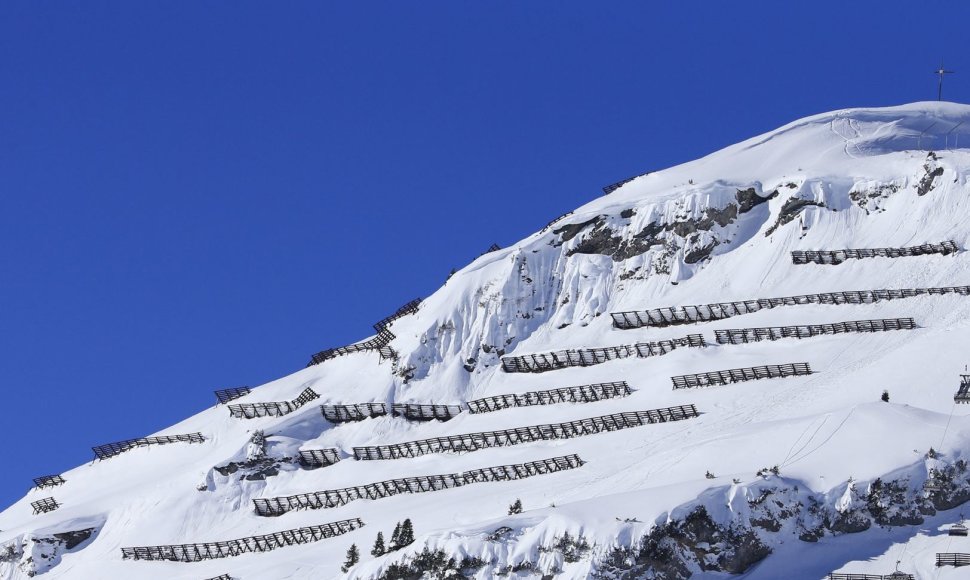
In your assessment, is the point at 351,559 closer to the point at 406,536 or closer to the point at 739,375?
the point at 406,536

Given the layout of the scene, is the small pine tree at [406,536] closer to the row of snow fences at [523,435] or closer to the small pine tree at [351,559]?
the small pine tree at [351,559]

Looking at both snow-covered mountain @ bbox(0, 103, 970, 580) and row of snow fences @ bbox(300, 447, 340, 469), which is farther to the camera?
row of snow fences @ bbox(300, 447, 340, 469)

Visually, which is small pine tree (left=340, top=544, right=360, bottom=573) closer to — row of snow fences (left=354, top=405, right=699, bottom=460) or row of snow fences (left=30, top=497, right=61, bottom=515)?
row of snow fences (left=354, top=405, right=699, bottom=460)

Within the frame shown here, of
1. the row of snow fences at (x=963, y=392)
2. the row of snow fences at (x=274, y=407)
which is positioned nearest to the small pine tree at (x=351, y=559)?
the row of snow fences at (x=274, y=407)

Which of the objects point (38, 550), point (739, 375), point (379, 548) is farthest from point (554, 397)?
point (38, 550)

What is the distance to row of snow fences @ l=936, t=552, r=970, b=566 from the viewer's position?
80.9 metres

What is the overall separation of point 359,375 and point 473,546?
4461 centimetres

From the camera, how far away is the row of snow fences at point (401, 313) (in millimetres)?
137250

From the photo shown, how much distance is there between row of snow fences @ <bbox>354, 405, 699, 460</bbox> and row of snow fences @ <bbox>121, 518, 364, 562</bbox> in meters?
11.3

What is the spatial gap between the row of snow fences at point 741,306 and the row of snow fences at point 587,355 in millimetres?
3882

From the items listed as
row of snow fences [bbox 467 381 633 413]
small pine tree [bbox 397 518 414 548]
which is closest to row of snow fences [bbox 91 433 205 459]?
row of snow fences [bbox 467 381 633 413]

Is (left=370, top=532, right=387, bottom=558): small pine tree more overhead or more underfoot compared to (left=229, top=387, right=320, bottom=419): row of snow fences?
more underfoot

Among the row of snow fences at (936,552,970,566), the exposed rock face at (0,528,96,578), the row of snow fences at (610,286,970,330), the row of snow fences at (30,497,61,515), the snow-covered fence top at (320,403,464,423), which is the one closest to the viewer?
the row of snow fences at (936,552,970,566)

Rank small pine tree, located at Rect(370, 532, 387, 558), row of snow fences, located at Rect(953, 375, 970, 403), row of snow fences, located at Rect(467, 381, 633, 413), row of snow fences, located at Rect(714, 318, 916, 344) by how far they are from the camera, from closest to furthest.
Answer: small pine tree, located at Rect(370, 532, 387, 558) < row of snow fences, located at Rect(953, 375, 970, 403) < row of snow fences, located at Rect(714, 318, 916, 344) < row of snow fences, located at Rect(467, 381, 633, 413)
